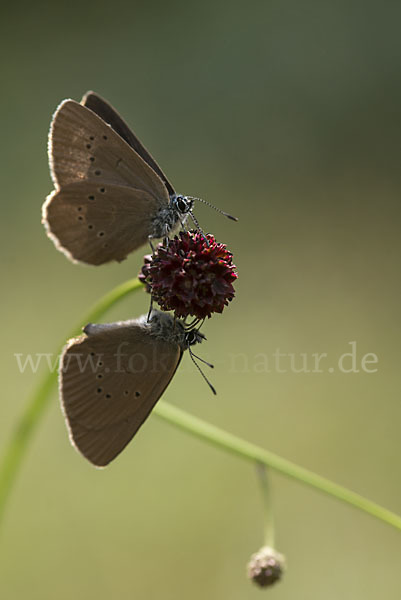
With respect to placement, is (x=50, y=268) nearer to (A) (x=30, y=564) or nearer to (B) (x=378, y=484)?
(A) (x=30, y=564)

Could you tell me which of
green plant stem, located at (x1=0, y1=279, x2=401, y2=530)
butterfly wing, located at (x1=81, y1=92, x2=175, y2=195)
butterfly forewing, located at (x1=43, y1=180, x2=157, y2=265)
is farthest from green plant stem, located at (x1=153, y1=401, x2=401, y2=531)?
butterfly wing, located at (x1=81, y1=92, x2=175, y2=195)

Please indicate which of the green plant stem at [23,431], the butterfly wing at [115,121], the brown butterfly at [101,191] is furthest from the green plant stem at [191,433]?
the butterfly wing at [115,121]

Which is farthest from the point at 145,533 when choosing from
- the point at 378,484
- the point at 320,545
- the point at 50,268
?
the point at 50,268

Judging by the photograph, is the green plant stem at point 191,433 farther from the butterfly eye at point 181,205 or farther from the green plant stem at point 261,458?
the butterfly eye at point 181,205

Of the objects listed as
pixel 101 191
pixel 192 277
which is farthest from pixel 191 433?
pixel 101 191

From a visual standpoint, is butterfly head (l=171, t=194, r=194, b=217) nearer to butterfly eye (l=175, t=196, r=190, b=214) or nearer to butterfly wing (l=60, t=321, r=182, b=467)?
butterfly eye (l=175, t=196, r=190, b=214)

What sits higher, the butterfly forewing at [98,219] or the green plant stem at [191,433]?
the butterfly forewing at [98,219]

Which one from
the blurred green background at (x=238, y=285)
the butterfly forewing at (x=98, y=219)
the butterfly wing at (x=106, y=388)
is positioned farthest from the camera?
the blurred green background at (x=238, y=285)
